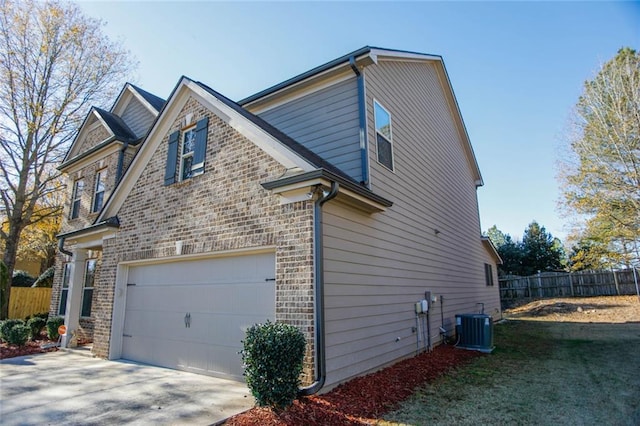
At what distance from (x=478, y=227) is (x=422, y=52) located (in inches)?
352

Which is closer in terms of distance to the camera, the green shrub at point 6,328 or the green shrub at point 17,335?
the green shrub at point 17,335

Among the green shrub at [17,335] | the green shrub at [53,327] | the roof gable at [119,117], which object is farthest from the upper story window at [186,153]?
the green shrub at [17,335]

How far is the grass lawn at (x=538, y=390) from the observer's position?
4.77 m

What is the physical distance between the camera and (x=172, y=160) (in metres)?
8.34

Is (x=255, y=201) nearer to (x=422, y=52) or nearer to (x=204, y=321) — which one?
(x=204, y=321)

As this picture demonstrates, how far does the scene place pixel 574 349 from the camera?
9586 millimetres

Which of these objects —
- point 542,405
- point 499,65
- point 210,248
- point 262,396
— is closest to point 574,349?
point 542,405

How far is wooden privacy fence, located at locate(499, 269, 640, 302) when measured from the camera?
2097 centimetres

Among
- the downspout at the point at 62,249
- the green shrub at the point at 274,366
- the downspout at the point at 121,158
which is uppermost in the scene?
the downspout at the point at 121,158

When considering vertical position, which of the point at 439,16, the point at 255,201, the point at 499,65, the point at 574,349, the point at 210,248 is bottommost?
the point at 574,349

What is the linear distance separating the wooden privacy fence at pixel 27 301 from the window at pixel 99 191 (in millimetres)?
7179

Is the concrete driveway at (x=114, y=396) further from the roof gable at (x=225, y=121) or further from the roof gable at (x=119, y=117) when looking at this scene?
the roof gable at (x=119, y=117)

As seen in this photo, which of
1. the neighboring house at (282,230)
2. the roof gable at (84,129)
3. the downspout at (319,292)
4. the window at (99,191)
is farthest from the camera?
the roof gable at (84,129)

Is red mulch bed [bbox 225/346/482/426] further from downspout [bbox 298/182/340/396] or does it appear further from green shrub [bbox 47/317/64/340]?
green shrub [bbox 47/317/64/340]
